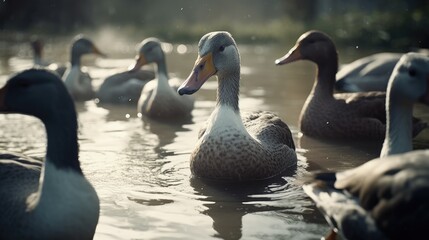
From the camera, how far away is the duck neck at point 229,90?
7020 mm

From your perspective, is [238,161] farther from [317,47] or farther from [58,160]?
[317,47]

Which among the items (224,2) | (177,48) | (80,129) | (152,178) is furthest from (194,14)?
(152,178)

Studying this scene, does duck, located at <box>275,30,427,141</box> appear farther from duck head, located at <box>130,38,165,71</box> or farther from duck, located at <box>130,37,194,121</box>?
duck head, located at <box>130,38,165,71</box>

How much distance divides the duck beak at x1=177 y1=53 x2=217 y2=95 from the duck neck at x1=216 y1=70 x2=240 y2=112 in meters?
0.17

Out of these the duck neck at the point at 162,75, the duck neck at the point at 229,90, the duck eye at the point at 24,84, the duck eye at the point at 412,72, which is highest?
the duck eye at the point at 412,72

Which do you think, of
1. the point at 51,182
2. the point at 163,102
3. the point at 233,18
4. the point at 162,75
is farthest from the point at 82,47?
the point at 233,18

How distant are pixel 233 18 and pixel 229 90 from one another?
128 ft

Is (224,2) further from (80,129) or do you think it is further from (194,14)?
(80,129)

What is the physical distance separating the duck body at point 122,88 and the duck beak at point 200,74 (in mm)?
5707

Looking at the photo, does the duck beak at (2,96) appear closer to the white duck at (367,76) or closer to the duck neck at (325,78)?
the duck neck at (325,78)

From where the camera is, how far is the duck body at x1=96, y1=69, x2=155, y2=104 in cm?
1256

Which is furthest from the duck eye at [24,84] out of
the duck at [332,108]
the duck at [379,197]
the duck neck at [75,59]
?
the duck neck at [75,59]

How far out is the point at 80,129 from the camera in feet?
32.2

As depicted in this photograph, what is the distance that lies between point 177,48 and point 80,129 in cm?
1512
